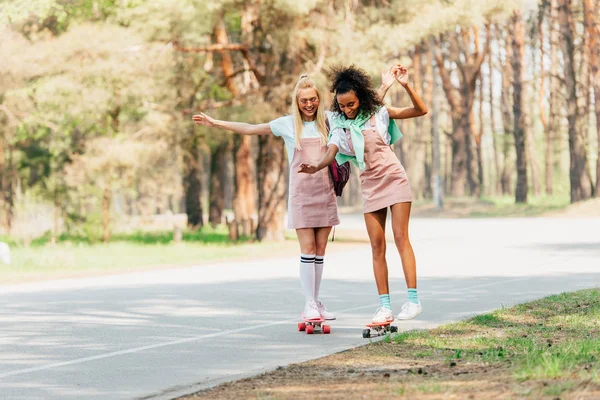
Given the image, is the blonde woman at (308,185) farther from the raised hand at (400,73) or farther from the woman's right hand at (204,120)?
the raised hand at (400,73)

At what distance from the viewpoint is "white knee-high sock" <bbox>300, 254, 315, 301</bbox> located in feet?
34.0

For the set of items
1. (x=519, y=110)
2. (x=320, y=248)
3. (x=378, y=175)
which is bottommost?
(x=320, y=248)

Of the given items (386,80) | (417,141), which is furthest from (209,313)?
(417,141)

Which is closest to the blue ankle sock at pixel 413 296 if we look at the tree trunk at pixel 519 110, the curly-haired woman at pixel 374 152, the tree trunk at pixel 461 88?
the curly-haired woman at pixel 374 152

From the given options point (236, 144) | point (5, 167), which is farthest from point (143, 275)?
point (5, 167)

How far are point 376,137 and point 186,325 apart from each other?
2.89m

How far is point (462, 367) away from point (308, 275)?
3031 mm

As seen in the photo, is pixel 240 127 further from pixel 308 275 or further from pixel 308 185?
pixel 308 275

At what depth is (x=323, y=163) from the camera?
9.88 meters

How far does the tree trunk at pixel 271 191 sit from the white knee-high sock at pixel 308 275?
69.5 feet

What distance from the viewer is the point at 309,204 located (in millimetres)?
10367

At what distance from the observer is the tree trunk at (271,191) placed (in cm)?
3175

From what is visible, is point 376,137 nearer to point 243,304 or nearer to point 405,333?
point 405,333

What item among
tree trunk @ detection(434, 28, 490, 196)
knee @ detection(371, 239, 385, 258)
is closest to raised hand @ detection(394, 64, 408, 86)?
knee @ detection(371, 239, 385, 258)
